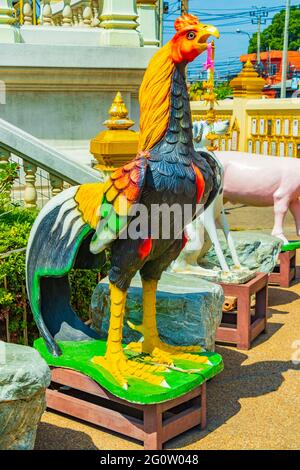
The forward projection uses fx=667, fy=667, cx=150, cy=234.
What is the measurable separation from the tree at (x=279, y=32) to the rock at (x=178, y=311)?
194ft

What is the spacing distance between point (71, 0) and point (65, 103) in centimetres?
346

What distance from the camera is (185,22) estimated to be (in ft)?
10.8

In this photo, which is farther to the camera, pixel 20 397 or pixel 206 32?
pixel 206 32

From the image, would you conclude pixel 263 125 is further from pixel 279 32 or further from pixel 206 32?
pixel 279 32

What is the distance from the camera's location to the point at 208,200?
12.1ft

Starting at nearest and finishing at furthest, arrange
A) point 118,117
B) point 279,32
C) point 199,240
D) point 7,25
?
1. point 199,240
2. point 118,117
3. point 7,25
4. point 279,32

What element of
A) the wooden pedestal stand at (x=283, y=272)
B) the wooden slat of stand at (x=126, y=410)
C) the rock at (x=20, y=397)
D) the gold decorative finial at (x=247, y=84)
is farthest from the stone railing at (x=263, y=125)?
the rock at (x=20, y=397)

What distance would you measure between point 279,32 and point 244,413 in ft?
204

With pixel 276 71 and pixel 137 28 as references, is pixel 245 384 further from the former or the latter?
pixel 276 71

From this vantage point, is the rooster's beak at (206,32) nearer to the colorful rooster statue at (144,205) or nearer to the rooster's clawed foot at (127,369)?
the colorful rooster statue at (144,205)

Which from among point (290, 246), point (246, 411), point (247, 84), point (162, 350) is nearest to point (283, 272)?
point (290, 246)

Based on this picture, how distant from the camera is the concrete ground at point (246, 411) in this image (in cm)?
353

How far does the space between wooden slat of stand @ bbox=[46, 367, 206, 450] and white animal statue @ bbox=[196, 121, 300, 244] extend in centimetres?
346

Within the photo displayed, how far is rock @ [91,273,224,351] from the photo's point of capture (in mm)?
4211
